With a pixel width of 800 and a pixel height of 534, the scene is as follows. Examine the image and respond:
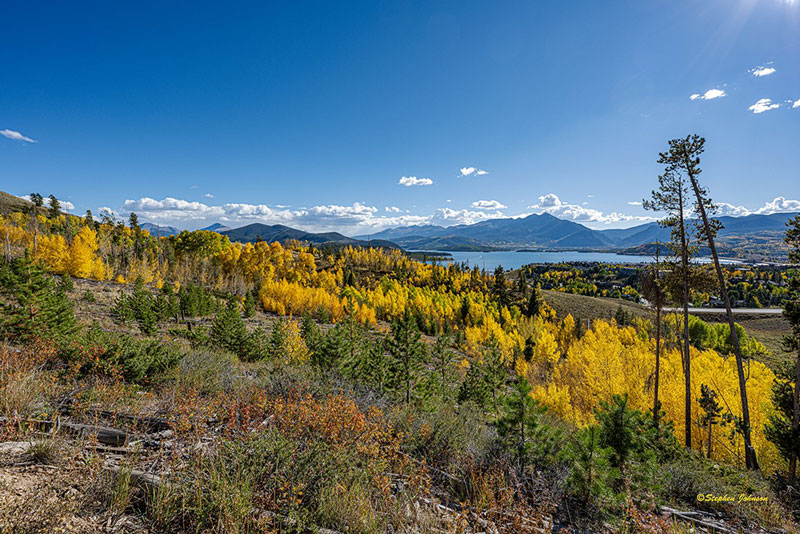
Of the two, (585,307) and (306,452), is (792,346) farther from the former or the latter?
(585,307)

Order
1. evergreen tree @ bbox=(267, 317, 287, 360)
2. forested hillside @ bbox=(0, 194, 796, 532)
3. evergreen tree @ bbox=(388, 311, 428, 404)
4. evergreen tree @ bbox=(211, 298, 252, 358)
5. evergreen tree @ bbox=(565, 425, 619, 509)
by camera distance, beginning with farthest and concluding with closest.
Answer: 1. evergreen tree @ bbox=(267, 317, 287, 360)
2. evergreen tree @ bbox=(211, 298, 252, 358)
3. evergreen tree @ bbox=(388, 311, 428, 404)
4. evergreen tree @ bbox=(565, 425, 619, 509)
5. forested hillside @ bbox=(0, 194, 796, 532)

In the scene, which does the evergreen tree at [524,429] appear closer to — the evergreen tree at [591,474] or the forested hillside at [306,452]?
the forested hillside at [306,452]

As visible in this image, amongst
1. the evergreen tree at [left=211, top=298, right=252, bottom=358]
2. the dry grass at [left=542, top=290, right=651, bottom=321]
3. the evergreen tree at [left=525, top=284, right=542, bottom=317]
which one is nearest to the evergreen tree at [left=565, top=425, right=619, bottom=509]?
the evergreen tree at [left=211, top=298, right=252, bottom=358]

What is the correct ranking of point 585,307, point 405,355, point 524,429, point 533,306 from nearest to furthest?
point 524,429 → point 405,355 → point 533,306 → point 585,307

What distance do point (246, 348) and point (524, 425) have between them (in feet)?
67.3

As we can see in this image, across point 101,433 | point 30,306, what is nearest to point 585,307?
point 101,433

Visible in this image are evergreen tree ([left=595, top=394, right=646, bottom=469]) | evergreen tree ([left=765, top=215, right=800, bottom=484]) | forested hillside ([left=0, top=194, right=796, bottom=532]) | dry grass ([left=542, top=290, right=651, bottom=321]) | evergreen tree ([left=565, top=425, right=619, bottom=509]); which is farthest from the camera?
dry grass ([left=542, top=290, right=651, bottom=321])

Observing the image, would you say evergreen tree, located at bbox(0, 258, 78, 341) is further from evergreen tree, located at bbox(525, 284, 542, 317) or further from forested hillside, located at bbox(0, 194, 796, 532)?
evergreen tree, located at bbox(525, 284, 542, 317)

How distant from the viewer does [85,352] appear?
6988 millimetres

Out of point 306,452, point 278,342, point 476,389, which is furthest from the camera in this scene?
point 278,342

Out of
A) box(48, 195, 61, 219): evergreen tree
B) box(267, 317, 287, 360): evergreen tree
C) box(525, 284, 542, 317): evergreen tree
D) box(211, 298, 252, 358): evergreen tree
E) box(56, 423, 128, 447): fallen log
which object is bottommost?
box(525, 284, 542, 317): evergreen tree

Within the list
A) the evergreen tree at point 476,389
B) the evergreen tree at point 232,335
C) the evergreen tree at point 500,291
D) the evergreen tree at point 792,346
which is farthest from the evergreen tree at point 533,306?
the evergreen tree at point 232,335

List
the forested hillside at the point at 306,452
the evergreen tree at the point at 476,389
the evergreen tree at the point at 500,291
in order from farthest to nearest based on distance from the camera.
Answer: the evergreen tree at the point at 500,291
the evergreen tree at the point at 476,389
the forested hillside at the point at 306,452

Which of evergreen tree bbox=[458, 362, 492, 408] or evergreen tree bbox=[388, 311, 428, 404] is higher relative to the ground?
evergreen tree bbox=[388, 311, 428, 404]
